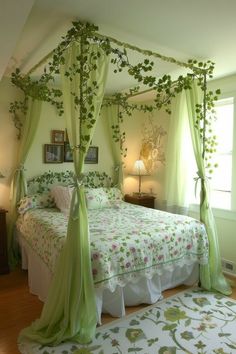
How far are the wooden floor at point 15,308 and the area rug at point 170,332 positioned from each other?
0.43 ft

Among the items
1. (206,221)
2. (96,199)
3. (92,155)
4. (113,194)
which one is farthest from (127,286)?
Result: (92,155)

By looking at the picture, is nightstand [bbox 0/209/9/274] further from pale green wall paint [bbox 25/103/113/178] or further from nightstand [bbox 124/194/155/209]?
nightstand [bbox 124/194/155/209]

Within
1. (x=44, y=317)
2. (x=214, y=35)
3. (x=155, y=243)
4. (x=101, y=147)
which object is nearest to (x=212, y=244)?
(x=155, y=243)

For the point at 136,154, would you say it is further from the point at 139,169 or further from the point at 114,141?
the point at 114,141

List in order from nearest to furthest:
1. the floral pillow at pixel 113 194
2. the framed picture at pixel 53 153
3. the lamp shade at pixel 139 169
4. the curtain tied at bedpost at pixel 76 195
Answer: the curtain tied at bedpost at pixel 76 195, the framed picture at pixel 53 153, the floral pillow at pixel 113 194, the lamp shade at pixel 139 169

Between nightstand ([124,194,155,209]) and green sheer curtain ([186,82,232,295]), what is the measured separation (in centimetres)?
175

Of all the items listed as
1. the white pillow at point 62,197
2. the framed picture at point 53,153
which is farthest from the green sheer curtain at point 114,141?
the white pillow at point 62,197

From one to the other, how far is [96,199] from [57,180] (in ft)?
2.53

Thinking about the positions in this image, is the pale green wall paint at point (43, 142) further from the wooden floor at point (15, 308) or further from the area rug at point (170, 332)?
the area rug at point (170, 332)

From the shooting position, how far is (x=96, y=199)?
399 centimetres

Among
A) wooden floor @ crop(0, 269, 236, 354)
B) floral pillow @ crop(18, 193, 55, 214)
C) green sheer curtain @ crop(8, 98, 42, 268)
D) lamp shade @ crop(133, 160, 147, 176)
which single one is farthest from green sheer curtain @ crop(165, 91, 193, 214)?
green sheer curtain @ crop(8, 98, 42, 268)

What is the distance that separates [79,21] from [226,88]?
93.5 inches

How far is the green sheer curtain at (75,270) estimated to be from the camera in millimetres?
2180

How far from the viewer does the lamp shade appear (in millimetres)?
5004
